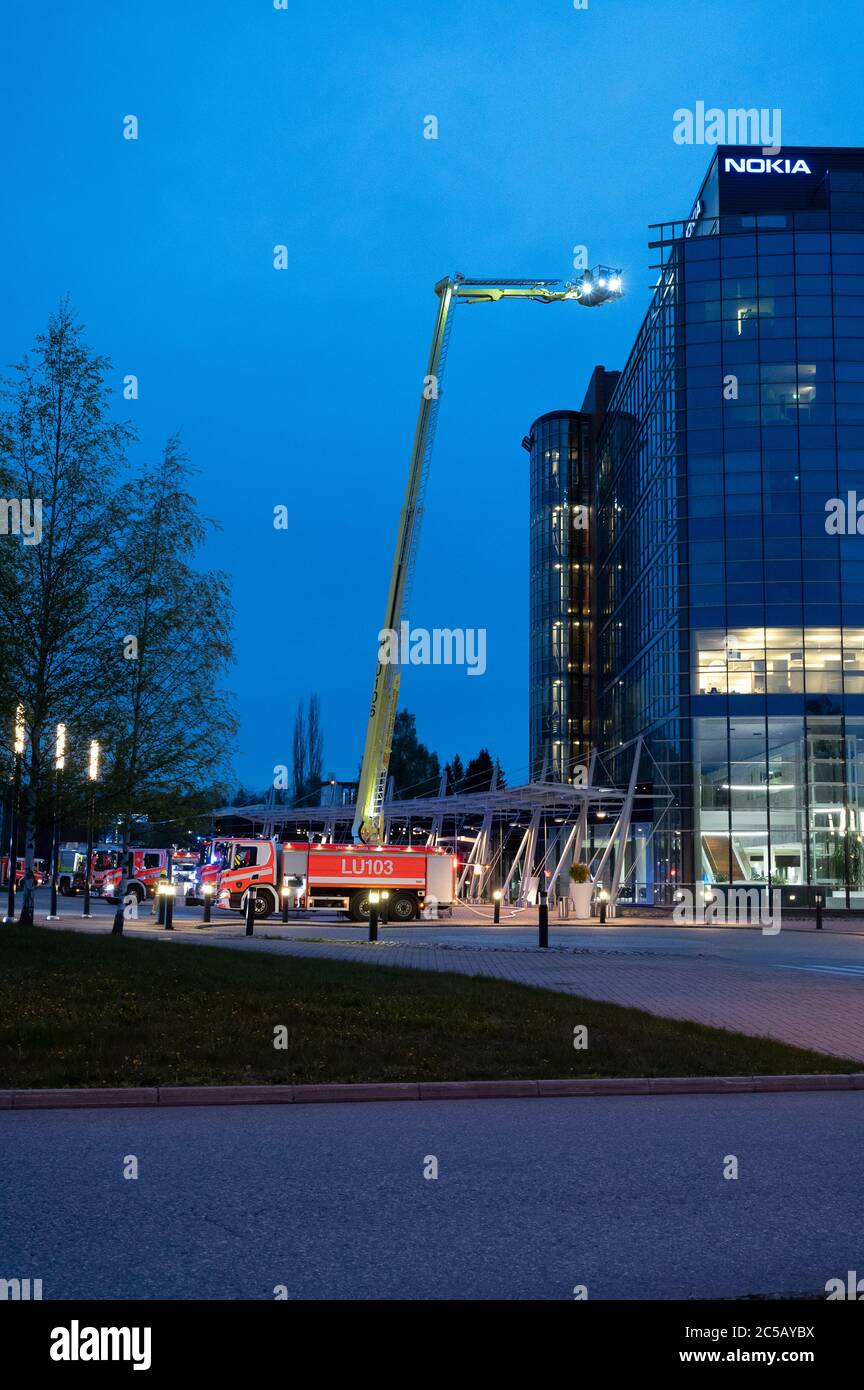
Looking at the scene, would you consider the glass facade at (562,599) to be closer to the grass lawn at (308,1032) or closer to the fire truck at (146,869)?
the fire truck at (146,869)

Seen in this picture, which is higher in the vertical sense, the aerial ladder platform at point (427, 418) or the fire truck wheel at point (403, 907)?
the aerial ladder platform at point (427, 418)

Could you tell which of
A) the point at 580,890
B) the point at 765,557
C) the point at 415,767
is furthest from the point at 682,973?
the point at 415,767

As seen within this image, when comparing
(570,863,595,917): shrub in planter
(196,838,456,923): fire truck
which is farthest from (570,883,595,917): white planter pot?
(196,838,456,923): fire truck

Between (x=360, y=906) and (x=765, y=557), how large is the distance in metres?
27.3

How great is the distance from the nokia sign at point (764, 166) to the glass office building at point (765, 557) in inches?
57.0

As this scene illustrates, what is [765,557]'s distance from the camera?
58.2m

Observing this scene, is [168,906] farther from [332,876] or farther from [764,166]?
[764,166]

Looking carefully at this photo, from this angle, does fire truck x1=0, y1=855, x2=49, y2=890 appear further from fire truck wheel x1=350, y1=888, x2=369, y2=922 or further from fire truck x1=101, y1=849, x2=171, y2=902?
fire truck wheel x1=350, y1=888, x2=369, y2=922

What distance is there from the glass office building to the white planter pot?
39.3 feet

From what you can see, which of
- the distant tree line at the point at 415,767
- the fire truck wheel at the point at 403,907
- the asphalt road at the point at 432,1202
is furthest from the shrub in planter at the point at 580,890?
the distant tree line at the point at 415,767

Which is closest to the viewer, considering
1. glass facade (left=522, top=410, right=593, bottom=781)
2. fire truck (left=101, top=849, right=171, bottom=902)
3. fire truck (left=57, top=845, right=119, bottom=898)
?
fire truck (left=101, top=849, right=171, bottom=902)

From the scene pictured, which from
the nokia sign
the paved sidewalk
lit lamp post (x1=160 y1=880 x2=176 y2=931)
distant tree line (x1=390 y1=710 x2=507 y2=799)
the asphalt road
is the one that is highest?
the nokia sign

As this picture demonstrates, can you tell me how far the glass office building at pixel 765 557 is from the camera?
56969 millimetres

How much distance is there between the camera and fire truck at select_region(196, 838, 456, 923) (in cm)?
4066
